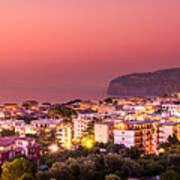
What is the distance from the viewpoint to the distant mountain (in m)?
117

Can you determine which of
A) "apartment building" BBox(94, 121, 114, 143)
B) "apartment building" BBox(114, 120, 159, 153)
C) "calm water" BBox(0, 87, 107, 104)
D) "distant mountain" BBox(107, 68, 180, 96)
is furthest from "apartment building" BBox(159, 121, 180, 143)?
"distant mountain" BBox(107, 68, 180, 96)

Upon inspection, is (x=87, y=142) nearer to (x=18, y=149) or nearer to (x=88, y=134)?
(x=88, y=134)

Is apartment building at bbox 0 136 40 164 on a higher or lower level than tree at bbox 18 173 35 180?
higher

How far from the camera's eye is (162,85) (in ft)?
399

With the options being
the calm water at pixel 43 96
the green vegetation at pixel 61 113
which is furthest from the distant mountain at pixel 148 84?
the green vegetation at pixel 61 113

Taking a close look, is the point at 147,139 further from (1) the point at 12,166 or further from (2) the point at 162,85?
(2) the point at 162,85

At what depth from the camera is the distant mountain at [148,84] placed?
384ft

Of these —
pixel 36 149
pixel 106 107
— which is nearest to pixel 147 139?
pixel 36 149

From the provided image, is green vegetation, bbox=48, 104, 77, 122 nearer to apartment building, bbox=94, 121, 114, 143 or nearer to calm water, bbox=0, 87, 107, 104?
apartment building, bbox=94, 121, 114, 143

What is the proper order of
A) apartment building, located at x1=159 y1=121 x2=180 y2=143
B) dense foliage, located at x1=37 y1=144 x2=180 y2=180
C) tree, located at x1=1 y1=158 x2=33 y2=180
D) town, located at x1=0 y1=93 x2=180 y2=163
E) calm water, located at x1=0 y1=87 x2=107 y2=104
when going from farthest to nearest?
1. calm water, located at x1=0 y1=87 x2=107 y2=104
2. apartment building, located at x1=159 y1=121 x2=180 y2=143
3. town, located at x1=0 y1=93 x2=180 y2=163
4. tree, located at x1=1 y1=158 x2=33 y2=180
5. dense foliage, located at x1=37 y1=144 x2=180 y2=180

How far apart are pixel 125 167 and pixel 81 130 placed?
15926 millimetres

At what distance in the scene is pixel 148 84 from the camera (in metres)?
127

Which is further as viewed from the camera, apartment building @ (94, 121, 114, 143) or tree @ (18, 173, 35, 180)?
apartment building @ (94, 121, 114, 143)

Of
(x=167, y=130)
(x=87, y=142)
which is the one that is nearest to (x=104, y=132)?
(x=87, y=142)
